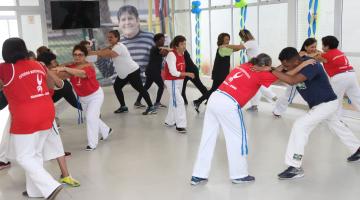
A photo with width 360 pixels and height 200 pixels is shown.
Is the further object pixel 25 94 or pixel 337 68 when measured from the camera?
pixel 337 68

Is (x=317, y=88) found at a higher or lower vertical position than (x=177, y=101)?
higher

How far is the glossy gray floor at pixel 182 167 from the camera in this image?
3.58 m

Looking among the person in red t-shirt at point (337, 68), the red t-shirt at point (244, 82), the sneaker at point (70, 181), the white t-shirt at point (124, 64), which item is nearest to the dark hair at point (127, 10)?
the white t-shirt at point (124, 64)

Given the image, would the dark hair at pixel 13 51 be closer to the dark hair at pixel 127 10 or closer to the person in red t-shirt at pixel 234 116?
the person in red t-shirt at pixel 234 116

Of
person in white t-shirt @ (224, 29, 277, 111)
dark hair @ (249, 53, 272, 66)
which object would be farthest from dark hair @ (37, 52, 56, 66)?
person in white t-shirt @ (224, 29, 277, 111)

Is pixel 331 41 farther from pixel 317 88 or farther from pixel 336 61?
pixel 317 88

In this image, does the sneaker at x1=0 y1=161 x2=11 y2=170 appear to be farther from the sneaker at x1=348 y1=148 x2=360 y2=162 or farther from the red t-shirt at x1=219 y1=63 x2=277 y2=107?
the sneaker at x1=348 y1=148 x2=360 y2=162

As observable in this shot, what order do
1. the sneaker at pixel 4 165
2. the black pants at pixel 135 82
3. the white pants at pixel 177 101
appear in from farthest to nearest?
the black pants at pixel 135 82 < the white pants at pixel 177 101 < the sneaker at pixel 4 165

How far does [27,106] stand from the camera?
3234mm

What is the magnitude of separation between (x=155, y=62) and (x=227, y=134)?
164 inches

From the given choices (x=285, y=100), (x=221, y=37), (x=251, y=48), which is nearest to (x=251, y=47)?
(x=251, y=48)

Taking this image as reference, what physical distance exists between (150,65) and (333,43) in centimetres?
353

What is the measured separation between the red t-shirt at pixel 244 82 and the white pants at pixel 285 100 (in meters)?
2.89

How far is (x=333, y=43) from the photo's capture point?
5145 mm
